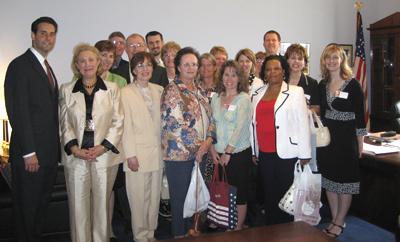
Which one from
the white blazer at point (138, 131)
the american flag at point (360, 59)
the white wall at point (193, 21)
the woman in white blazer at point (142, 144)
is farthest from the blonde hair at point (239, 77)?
the american flag at point (360, 59)

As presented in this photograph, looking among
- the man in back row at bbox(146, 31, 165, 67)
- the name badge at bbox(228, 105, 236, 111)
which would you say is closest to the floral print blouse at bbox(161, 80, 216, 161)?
the name badge at bbox(228, 105, 236, 111)

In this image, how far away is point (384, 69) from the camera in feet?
22.2

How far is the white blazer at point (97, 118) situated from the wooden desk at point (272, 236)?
99cm

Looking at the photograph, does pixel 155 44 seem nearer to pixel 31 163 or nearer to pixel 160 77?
pixel 160 77

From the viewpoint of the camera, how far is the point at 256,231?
2.03 metres

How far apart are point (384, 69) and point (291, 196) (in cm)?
516

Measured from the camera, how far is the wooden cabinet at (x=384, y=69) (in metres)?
6.54

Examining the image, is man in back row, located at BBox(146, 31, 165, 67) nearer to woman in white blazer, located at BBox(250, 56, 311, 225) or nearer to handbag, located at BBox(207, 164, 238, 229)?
woman in white blazer, located at BBox(250, 56, 311, 225)

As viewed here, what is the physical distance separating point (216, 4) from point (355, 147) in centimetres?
368

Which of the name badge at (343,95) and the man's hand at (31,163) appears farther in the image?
the name badge at (343,95)

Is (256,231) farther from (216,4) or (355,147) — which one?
(216,4)

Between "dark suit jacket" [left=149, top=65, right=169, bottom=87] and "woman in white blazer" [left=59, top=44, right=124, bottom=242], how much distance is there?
2.47ft

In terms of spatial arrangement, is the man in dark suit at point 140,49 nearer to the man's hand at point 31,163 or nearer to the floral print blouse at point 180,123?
the floral print blouse at point 180,123

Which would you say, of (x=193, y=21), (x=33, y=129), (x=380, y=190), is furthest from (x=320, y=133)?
(x=193, y=21)
